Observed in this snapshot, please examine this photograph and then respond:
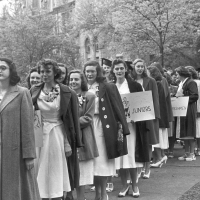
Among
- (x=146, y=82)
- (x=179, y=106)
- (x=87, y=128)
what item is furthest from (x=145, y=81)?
(x=87, y=128)

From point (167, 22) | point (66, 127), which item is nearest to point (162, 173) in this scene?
point (66, 127)

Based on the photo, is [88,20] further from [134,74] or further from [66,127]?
[66,127]

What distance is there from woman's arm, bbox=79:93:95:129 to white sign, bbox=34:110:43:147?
78 cm

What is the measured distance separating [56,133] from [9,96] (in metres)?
0.91

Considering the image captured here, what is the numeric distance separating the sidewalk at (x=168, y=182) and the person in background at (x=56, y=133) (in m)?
1.63

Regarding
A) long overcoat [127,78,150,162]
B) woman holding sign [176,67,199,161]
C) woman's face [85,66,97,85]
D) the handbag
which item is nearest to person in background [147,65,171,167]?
woman holding sign [176,67,199,161]

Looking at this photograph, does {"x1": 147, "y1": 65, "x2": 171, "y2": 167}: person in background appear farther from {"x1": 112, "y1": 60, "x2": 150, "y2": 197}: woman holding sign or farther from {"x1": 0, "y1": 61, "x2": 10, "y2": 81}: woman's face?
{"x1": 0, "y1": 61, "x2": 10, "y2": 81}: woman's face

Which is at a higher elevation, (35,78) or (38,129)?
(35,78)

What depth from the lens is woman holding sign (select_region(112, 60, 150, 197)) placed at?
23.5 feet

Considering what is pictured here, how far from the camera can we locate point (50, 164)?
5.56 meters

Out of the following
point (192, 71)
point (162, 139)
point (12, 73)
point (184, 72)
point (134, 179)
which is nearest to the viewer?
point (12, 73)

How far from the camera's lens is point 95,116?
21.6 ft

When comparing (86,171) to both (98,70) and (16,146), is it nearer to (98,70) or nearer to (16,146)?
(98,70)

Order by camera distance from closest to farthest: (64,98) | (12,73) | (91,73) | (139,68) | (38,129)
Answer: (12,73), (38,129), (64,98), (91,73), (139,68)
